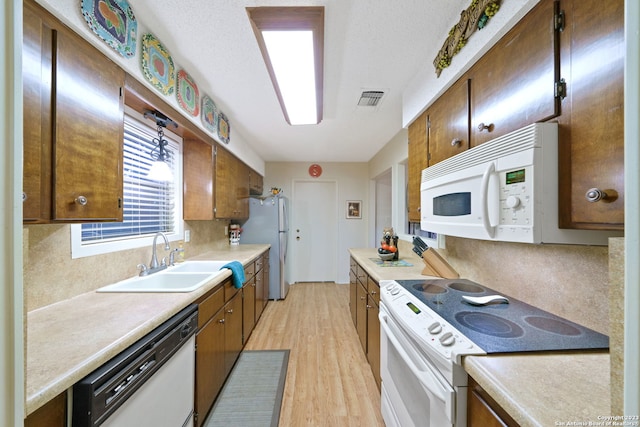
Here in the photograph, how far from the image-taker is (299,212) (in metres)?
4.74

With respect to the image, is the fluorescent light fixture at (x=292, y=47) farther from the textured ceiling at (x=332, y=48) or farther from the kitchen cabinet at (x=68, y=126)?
the kitchen cabinet at (x=68, y=126)

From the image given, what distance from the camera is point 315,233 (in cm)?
477

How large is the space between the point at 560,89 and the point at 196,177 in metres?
2.59

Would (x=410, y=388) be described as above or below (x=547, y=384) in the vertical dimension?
below

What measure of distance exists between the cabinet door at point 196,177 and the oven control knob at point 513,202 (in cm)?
237

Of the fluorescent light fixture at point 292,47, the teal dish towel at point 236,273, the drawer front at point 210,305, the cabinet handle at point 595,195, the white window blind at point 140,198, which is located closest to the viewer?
the cabinet handle at point 595,195

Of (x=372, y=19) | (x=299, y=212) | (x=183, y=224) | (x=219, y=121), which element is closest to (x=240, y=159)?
(x=219, y=121)

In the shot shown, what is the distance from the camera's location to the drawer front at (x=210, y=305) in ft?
4.80

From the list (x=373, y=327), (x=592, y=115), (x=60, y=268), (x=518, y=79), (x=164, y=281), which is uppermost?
(x=518, y=79)

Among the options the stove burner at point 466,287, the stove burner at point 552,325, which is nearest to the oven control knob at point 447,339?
the stove burner at point 552,325

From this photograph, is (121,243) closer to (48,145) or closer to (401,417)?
(48,145)

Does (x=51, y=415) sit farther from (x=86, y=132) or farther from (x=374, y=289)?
(x=374, y=289)

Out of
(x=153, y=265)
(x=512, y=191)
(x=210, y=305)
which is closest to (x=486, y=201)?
(x=512, y=191)

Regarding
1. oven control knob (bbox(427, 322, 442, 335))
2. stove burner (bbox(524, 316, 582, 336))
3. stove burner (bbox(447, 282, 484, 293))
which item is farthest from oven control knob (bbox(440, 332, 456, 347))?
stove burner (bbox(447, 282, 484, 293))
